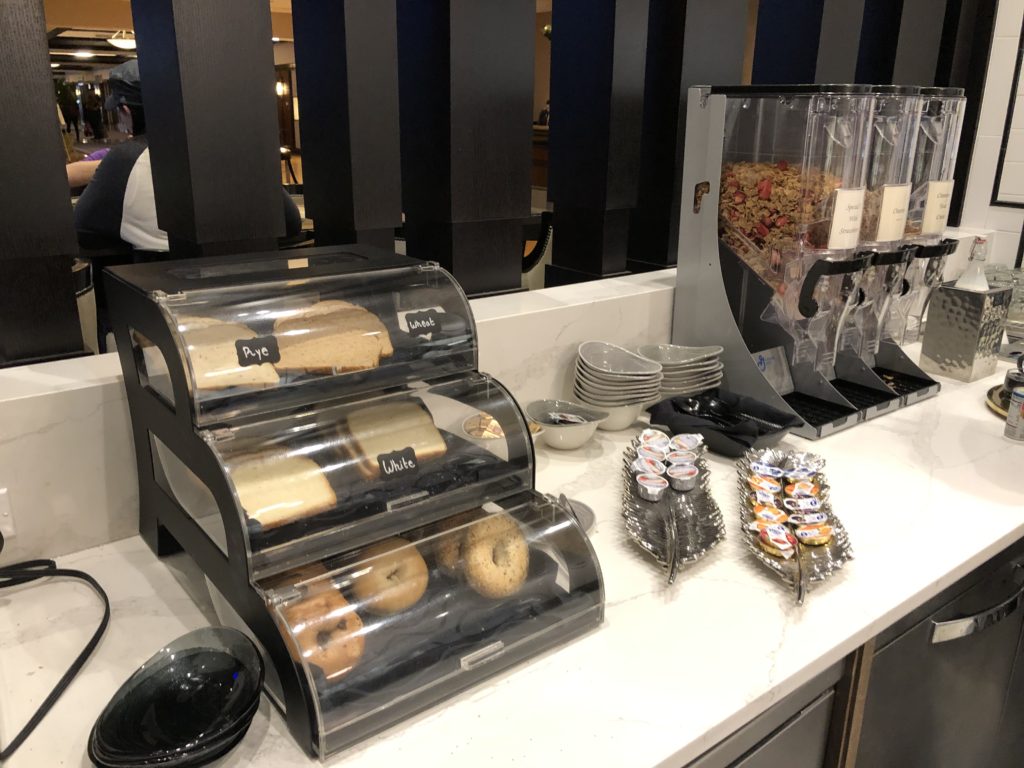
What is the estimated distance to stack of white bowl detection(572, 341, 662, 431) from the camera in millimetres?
1436

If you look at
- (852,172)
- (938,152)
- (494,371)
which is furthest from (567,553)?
(938,152)

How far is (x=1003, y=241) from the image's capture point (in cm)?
239

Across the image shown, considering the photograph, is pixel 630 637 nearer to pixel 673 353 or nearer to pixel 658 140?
pixel 673 353

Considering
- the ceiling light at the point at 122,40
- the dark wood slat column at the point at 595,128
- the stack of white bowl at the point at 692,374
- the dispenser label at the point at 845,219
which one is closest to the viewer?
the dispenser label at the point at 845,219

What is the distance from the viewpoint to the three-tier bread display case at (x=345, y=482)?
31.2 inches

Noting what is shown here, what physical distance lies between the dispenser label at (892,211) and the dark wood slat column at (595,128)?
21.4 inches

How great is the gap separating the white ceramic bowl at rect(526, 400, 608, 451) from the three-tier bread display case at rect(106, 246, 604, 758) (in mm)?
363

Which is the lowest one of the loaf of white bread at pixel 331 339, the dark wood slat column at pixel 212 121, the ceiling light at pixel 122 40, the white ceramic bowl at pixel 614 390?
the white ceramic bowl at pixel 614 390

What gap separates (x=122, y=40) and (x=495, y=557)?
7366mm

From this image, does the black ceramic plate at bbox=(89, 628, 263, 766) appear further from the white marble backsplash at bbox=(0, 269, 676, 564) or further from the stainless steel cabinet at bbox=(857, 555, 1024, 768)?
the stainless steel cabinet at bbox=(857, 555, 1024, 768)

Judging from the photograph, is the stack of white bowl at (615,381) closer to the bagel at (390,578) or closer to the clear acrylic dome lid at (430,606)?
the clear acrylic dome lid at (430,606)

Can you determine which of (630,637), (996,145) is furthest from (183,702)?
(996,145)

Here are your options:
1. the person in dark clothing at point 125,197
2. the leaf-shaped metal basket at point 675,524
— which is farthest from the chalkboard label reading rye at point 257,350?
the person in dark clothing at point 125,197

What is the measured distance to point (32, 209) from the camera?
108cm
